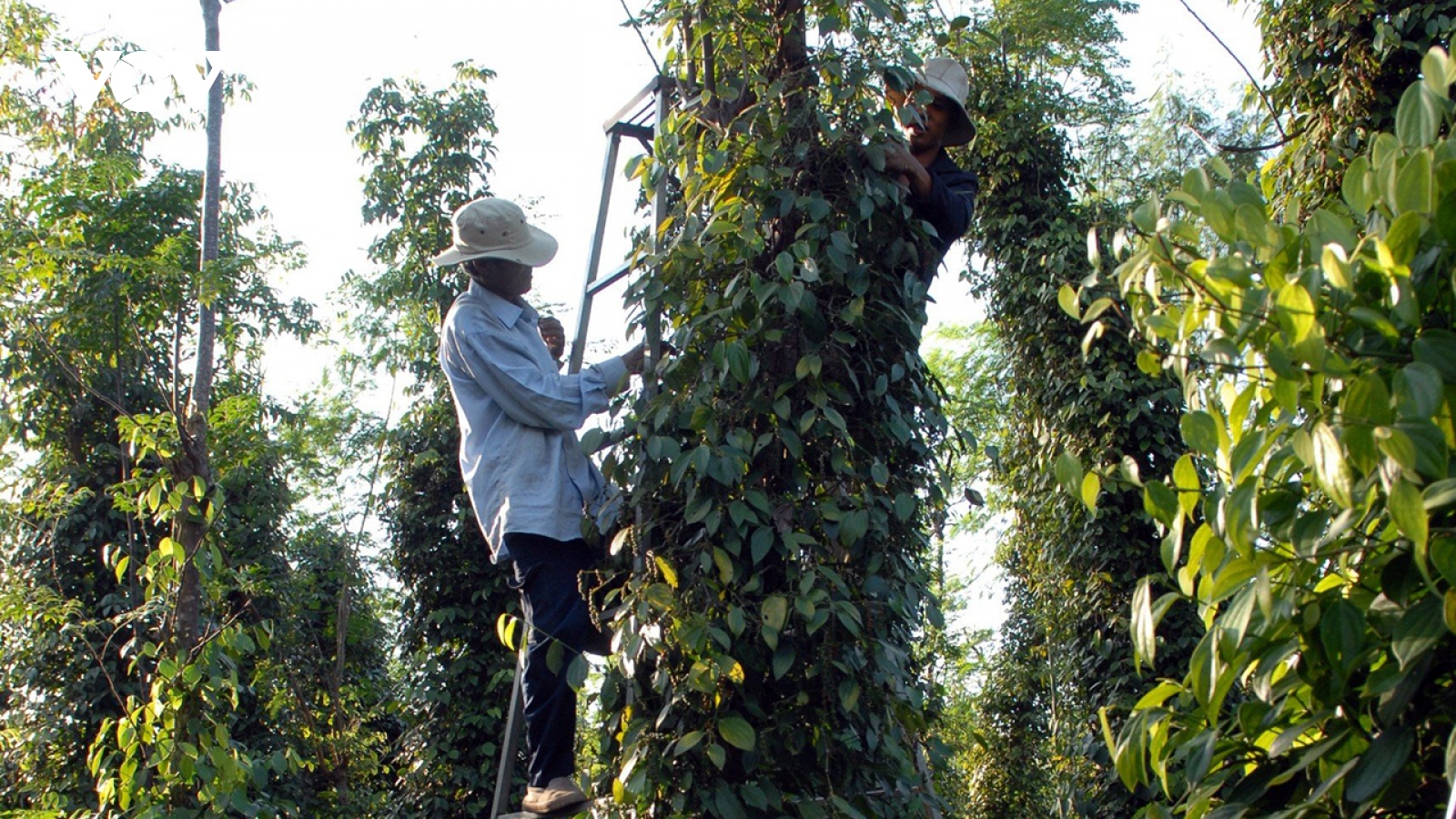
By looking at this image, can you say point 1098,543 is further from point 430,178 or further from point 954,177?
point 430,178

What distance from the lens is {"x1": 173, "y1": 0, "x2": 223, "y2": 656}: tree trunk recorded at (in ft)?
13.6

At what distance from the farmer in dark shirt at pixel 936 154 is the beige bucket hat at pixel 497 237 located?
94 centimetres

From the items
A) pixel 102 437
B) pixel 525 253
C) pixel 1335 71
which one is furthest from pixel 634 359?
pixel 102 437

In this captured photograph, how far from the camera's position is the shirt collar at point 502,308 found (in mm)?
3152

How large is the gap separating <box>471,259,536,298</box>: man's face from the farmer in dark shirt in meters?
0.98

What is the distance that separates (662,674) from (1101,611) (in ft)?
18.3

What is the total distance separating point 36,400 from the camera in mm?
9719

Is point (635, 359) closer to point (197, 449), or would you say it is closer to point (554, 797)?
point (554, 797)

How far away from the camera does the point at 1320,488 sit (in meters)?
1.47

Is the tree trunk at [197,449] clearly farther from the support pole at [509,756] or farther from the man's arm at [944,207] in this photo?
the man's arm at [944,207]

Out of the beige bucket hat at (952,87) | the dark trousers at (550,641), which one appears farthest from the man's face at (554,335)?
the beige bucket hat at (952,87)

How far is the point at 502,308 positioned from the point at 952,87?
47.7 inches

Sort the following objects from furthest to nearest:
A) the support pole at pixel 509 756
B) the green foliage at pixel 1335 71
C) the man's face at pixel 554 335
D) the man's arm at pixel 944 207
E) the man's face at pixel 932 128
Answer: the green foliage at pixel 1335 71
the man's face at pixel 554 335
the man's face at pixel 932 128
the support pole at pixel 509 756
the man's arm at pixel 944 207

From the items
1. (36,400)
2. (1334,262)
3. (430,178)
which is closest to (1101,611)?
(430,178)
